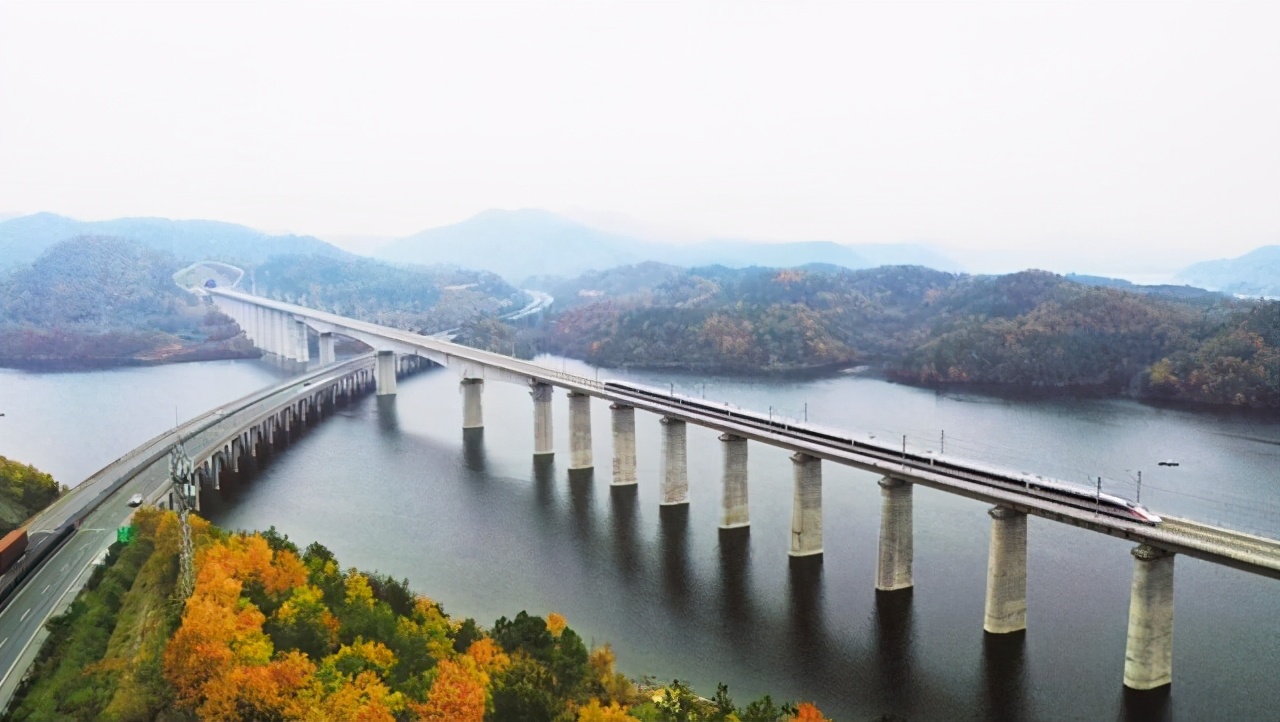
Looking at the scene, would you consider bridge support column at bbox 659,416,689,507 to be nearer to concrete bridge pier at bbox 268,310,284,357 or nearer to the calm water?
the calm water

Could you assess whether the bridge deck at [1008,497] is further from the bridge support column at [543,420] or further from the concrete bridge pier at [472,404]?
the concrete bridge pier at [472,404]

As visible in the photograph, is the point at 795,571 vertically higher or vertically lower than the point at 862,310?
lower

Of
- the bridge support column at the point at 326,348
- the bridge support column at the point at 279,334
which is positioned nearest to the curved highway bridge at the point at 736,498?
the bridge support column at the point at 326,348

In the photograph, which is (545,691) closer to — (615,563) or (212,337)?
(615,563)

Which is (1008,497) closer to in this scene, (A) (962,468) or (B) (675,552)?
(A) (962,468)

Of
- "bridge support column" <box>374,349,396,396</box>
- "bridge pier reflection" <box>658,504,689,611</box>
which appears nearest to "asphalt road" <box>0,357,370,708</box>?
"bridge pier reflection" <box>658,504,689,611</box>

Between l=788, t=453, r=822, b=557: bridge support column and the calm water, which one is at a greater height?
l=788, t=453, r=822, b=557: bridge support column

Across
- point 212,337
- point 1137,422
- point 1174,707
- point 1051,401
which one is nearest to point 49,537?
point 1174,707
